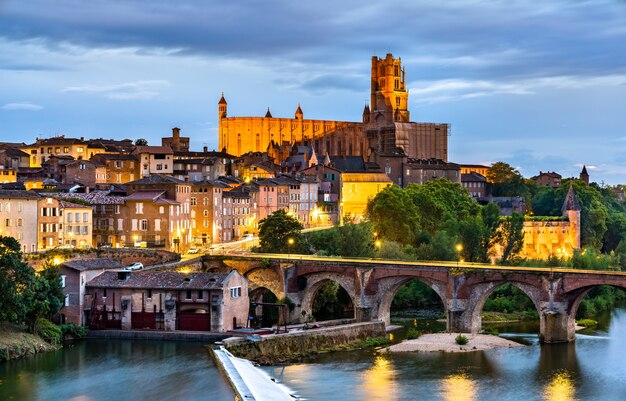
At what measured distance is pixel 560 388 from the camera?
163ft

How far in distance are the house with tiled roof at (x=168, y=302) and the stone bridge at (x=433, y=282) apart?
993cm

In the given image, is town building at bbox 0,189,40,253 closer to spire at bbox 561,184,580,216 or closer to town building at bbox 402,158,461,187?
spire at bbox 561,184,580,216

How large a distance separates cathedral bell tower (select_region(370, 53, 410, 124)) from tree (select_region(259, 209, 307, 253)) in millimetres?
78004

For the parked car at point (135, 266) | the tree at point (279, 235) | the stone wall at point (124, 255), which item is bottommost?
the parked car at point (135, 266)

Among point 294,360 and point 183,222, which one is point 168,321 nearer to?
point 294,360

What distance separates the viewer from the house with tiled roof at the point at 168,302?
5928 centimetres

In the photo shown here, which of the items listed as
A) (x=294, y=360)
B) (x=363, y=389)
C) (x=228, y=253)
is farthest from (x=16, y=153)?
(x=363, y=389)

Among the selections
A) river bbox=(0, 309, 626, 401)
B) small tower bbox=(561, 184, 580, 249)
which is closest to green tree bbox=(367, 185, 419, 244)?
small tower bbox=(561, 184, 580, 249)

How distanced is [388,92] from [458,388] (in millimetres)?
115565

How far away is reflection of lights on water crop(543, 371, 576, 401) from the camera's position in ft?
157

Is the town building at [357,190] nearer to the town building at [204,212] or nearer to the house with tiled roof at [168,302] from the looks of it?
the town building at [204,212]

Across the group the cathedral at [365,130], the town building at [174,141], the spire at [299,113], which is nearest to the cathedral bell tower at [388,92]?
the cathedral at [365,130]

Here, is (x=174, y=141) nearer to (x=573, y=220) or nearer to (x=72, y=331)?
(x=573, y=220)

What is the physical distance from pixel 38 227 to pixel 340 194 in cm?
5106
